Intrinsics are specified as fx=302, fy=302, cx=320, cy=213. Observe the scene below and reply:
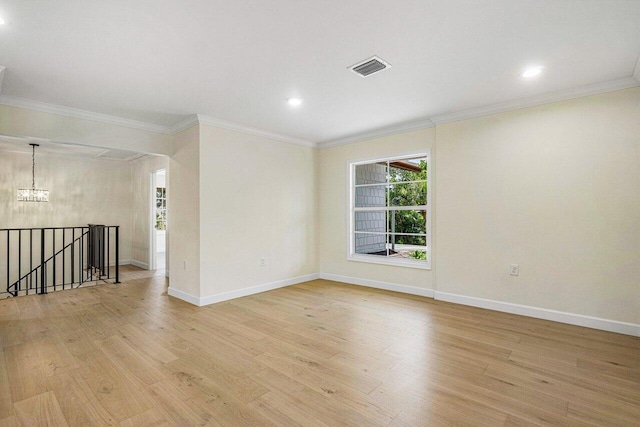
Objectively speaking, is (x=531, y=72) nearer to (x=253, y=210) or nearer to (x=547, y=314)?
(x=547, y=314)

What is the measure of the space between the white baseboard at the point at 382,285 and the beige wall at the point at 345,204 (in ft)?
0.16

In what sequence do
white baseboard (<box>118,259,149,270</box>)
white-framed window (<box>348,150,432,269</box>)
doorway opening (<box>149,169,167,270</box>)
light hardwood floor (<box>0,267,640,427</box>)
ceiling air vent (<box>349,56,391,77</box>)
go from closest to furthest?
light hardwood floor (<box>0,267,640,427</box>) → ceiling air vent (<box>349,56,391,77</box>) → white-framed window (<box>348,150,432,269</box>) → doorway opening (<box>149,169,167,270</box>) → white baseboard (<box>118,259,149,270</box>)

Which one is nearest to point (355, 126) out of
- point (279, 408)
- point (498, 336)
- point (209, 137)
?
point (209, 137)

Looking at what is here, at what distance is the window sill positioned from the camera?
4.48 m

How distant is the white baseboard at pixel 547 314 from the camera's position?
305 centimetres

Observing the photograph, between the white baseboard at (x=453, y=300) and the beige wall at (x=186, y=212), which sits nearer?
the white baseboard at (x=453, y=300)

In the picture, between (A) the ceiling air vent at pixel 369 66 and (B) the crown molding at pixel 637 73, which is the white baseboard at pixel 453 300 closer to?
(B) the crown molding at pixel 637 73

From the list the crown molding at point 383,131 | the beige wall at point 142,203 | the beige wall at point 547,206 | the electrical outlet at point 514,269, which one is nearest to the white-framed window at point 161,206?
the beige wall at point 142,203

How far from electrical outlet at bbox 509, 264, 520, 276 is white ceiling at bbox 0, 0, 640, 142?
1980 millimetres

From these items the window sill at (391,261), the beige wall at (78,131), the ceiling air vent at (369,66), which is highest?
the ceiling air vent at (369,66)

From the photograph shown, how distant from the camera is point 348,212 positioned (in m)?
5.43

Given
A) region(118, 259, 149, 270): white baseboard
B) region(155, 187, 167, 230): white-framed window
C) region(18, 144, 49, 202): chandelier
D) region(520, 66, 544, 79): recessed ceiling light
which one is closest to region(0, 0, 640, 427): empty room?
region(520, 66, 544, 79): recessed ceiling light

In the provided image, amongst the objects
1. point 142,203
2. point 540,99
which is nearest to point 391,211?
point 540,99

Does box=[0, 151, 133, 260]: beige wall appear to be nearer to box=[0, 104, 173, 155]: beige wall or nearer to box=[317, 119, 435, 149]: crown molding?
box=[0, 104, 173, 155]: beige wall
